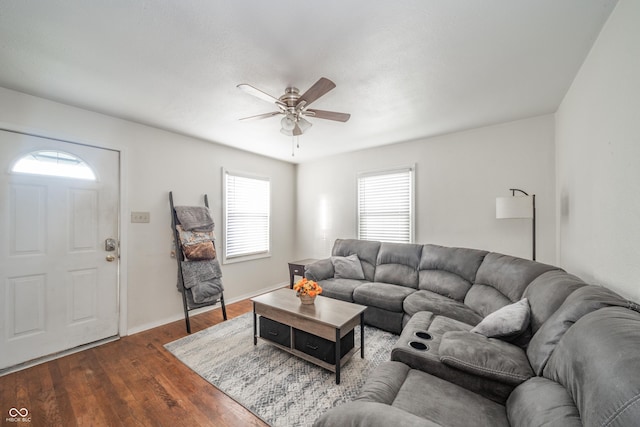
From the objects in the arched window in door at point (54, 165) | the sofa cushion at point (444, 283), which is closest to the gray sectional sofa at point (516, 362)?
the sofa cushion at point (444, 283)

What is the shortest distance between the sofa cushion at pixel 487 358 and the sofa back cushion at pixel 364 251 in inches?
82.0

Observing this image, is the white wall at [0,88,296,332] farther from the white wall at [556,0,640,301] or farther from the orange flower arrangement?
the white wall at [556,0,640,301]

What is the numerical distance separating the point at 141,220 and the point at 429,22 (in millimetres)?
3494

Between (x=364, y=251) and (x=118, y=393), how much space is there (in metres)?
3.05

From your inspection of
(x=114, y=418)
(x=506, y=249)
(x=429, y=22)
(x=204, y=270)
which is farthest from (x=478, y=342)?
(x=204, y=270)

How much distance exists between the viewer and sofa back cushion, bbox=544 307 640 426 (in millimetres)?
659

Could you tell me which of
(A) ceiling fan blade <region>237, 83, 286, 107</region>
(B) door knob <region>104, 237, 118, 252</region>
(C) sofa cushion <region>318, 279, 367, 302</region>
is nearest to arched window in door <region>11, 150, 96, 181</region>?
(B) door knob <region>104, 237, 118, 252</region>

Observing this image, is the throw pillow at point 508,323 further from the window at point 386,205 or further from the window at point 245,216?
the window at point 245,216

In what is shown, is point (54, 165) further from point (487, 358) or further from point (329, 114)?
point (487, 358)

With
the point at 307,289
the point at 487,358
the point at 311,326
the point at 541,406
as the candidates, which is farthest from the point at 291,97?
the point at 541,406

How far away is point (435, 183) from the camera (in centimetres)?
359

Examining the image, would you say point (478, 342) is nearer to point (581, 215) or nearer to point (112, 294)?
point (581, 215)

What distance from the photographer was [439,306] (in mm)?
2463

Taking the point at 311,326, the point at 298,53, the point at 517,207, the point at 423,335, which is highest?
the point at 298,53
